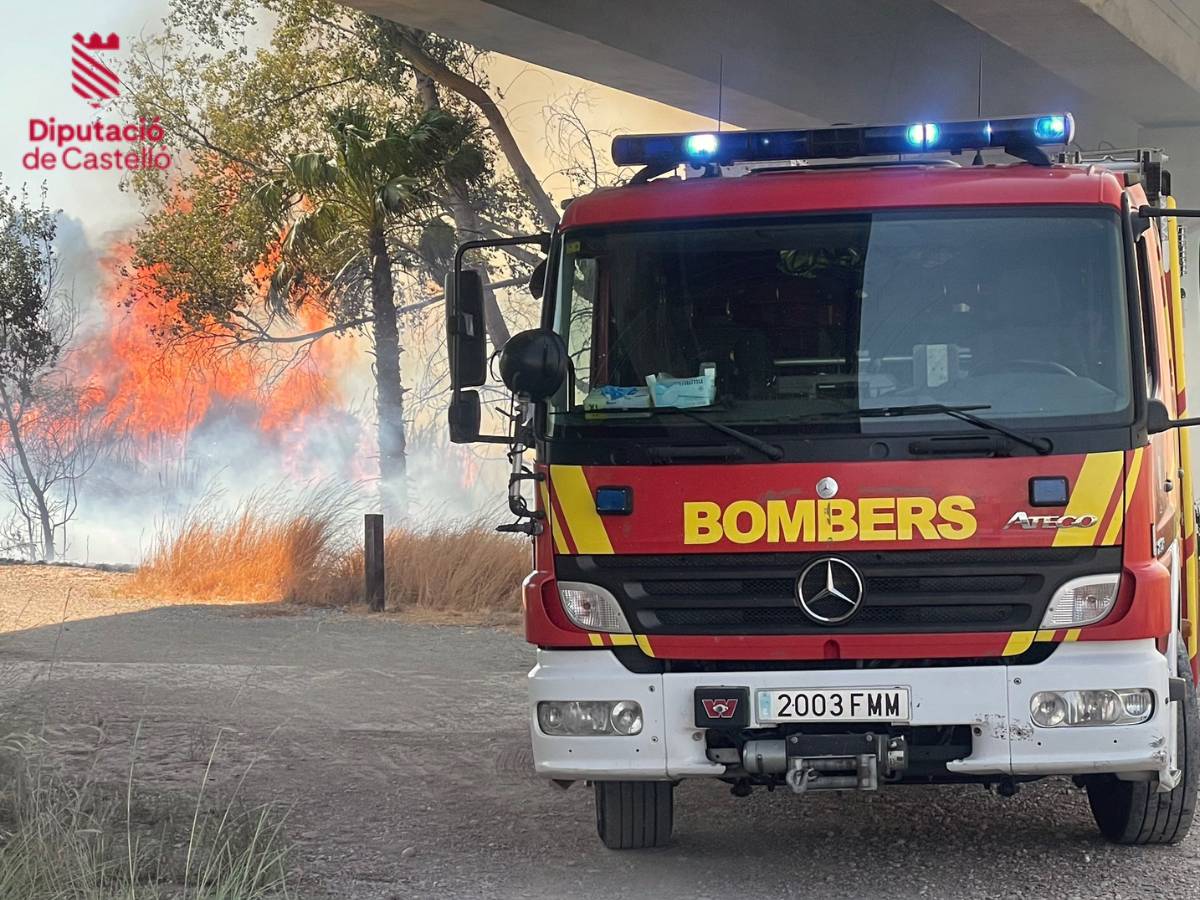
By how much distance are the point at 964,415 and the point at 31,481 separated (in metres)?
19.8

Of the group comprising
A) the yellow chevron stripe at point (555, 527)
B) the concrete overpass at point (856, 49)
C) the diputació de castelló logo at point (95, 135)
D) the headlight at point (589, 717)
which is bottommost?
the headlight at point (589, 717)

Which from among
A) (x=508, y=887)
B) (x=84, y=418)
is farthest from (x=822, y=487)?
(x=84, y=418)

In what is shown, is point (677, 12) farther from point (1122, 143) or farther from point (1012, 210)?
point (1012, 210)

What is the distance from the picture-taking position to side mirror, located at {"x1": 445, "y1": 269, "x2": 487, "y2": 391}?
6289mm

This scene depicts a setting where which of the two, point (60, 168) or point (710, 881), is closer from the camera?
point (710, 881)

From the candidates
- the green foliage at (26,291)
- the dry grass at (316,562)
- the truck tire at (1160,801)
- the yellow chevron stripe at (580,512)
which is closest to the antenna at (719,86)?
the yellow chevron stripe at (580,512)

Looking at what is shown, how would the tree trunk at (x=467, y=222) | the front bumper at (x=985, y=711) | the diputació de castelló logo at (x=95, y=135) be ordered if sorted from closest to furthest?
the front bumper at (x=985, y=711) < the tree trunk at (x=467, y=222) < the diputació de castelló logo at (x=95, y=135)

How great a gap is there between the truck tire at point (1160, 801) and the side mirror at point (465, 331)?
2.79 m

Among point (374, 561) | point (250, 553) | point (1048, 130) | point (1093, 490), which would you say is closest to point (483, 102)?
point (250, 553)

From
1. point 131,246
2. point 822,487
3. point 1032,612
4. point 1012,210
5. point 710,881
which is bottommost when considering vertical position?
point 710,881

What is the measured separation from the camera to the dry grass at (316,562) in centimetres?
1534

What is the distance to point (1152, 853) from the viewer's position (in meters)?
6.19

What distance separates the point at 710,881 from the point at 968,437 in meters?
1.86

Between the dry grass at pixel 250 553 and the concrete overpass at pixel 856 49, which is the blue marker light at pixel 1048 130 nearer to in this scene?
the concrete overpass at pixel 856 49
